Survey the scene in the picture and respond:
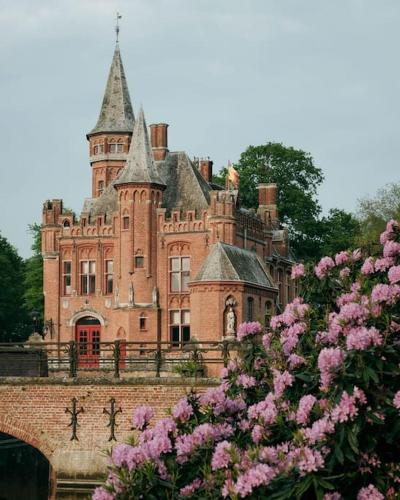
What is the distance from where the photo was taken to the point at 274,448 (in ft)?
37.2

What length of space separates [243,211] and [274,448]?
45.3 meters

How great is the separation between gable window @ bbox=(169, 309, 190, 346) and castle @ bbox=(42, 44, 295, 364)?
5 cm

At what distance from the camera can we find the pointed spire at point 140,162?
52125 mm

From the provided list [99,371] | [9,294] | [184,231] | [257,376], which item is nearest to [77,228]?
[184,231]

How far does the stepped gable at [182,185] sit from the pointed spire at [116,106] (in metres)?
→ 3.87

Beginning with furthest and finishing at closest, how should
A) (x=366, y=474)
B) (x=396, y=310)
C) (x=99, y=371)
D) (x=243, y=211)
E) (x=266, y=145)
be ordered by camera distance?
1. (x=266, y=145)
2. (x=243, y=211)
3. (x=99, y=371)
4. (x=396, y=310)
5. (x=366, y=474)

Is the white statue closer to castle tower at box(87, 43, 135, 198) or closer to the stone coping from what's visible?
castle tower at box(87, 43, 135, 198)

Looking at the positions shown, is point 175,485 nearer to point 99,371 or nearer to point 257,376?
point 257,376

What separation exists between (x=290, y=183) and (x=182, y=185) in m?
15.1

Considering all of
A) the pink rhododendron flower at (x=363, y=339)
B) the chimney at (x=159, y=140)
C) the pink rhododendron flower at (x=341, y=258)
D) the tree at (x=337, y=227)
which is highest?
the chimney at (x=159, y=140)

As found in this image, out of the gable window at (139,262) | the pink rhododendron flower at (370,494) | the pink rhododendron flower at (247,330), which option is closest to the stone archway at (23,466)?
the gable window at (139,262)

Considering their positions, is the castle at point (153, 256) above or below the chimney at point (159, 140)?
below

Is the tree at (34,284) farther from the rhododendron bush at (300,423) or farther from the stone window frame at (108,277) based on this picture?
the rhododendron bush at (300,423)

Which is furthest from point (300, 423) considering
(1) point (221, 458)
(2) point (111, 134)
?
(2) point (111, 134)
